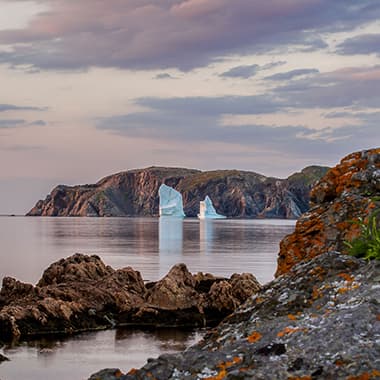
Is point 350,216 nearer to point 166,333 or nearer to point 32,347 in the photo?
point 32,347

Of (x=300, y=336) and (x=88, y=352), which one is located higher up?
(x=300, y=336)

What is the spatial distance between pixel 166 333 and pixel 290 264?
2537 centimetres

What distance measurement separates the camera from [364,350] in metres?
4.34

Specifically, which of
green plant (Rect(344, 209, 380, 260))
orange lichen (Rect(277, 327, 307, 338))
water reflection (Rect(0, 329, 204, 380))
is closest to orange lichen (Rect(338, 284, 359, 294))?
green plant (Rect(344, 209, 380, 260))

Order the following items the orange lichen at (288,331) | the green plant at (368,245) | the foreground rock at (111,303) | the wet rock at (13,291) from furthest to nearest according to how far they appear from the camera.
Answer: the wet rock at (13,291)
the foreground rock at (111,303)
the green plant at (368,245)
the orange lichen at (288,331)

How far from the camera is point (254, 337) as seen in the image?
4.88 metres

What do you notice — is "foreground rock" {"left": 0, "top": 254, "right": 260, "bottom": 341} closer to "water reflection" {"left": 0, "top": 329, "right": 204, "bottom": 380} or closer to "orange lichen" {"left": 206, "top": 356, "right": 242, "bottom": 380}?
"water reflection" {"left": 0, "top": 329, "right": 204, "bottom": 380}

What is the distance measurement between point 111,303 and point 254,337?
31.3 metres

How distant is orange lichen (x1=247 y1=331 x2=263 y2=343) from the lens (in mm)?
4844

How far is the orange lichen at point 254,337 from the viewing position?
484 centimetres

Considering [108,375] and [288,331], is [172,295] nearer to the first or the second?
[288,331]

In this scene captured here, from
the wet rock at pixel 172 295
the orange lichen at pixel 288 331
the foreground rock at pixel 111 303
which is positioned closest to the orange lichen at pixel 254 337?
the orange lichen at pixel 288 331

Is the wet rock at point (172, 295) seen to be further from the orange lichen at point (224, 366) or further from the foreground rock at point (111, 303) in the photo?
the orange lichen at point (224, 366)

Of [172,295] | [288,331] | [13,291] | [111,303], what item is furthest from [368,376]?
[13,291]
